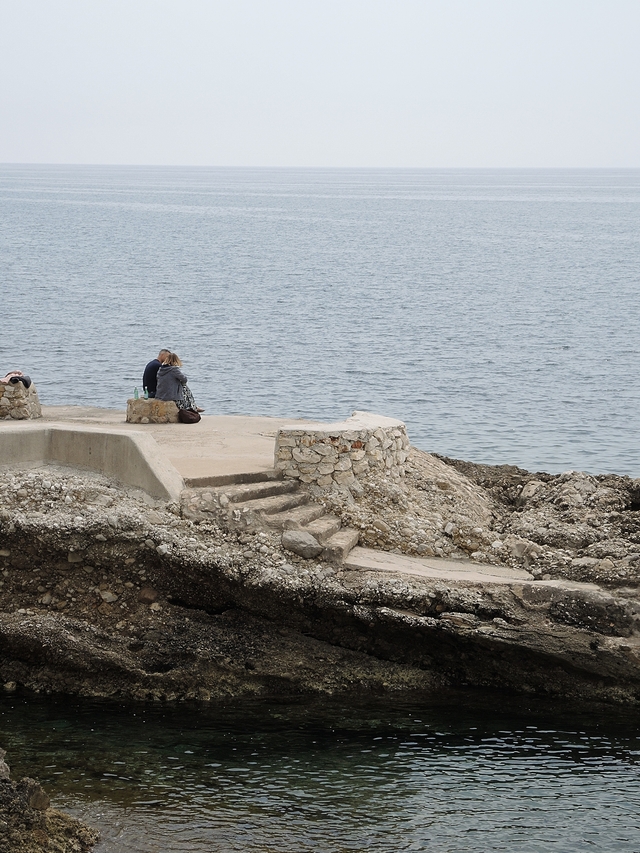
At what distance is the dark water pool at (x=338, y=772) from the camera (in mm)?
11023

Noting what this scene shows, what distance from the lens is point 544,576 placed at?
52.1ft

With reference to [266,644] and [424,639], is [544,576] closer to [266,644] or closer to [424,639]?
[424,639]

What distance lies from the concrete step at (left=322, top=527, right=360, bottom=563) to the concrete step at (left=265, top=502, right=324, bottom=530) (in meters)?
0.45

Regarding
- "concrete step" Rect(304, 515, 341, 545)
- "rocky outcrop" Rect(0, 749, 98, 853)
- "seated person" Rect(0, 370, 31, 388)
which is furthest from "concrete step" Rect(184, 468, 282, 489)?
"rocky outcrop" Rect(0, 749, 98, 853)

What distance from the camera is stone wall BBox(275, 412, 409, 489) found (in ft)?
55.5

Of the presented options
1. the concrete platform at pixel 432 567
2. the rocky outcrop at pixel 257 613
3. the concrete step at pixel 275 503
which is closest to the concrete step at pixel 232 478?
the concrete step at pixel 275 503

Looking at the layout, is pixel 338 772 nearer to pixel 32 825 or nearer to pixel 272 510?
pixel 32 825

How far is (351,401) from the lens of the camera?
36.2 meters

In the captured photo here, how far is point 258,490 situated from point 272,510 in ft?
1.50

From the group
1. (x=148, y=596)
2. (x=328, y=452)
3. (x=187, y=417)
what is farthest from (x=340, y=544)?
(x=187, y=417)

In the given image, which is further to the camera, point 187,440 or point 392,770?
point 187,440

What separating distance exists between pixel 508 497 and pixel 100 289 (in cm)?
5083

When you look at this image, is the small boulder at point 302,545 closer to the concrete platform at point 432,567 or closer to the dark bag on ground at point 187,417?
the concrete platform at point 432,567

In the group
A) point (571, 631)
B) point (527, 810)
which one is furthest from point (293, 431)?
point (527, 810)
